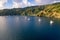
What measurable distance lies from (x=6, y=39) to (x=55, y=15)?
449ft

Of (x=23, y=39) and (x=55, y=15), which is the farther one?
(x=55, y=15)

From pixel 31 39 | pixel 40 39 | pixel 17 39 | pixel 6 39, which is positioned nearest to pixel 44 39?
pixel 40 39

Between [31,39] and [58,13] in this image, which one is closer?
[31,39]

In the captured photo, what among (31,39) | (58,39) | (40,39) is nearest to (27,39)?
(31,39)

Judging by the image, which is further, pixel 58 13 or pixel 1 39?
pixel 58 13

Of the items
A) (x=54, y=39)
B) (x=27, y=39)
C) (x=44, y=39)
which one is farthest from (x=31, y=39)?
(x=54, y=39)

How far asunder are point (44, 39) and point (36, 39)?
2.96m

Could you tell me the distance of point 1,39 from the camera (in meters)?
51.8

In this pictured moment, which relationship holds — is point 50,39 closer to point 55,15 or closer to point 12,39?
point 12,39

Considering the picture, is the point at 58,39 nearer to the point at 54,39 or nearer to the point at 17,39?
the point at 54,39

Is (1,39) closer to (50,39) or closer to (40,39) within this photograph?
(40,39)

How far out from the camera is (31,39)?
51031 mm

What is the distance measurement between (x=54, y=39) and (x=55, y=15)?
133 meters

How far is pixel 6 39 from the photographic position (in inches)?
2044
